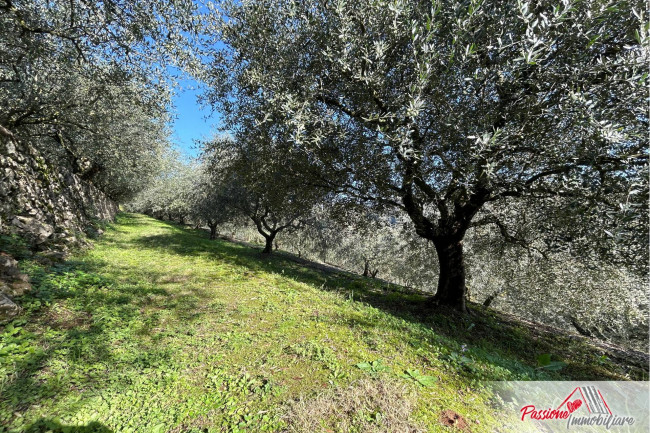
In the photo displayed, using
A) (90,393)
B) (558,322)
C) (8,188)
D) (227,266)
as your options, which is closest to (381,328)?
(90,393)

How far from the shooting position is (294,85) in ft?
22.7

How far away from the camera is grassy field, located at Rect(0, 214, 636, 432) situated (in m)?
2.83

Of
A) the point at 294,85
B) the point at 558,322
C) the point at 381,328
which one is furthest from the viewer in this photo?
the point at 558,322

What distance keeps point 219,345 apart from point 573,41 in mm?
8703

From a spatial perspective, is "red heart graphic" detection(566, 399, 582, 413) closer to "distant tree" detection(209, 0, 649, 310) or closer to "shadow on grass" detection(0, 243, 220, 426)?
"distant tree" detection(209, 0, 649, 310)

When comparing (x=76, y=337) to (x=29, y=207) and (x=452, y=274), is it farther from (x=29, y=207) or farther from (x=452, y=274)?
(x=452, y=274)

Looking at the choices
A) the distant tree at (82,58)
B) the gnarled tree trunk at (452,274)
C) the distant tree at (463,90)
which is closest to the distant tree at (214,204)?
the distant tree at (82,58)

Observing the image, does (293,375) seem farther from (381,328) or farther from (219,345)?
(381,328)

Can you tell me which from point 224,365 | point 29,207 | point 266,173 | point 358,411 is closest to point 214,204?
point 29,207

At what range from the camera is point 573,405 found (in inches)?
138

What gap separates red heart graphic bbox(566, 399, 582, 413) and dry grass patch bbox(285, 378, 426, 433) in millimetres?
2222

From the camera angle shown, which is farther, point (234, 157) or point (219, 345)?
point (234, 157)

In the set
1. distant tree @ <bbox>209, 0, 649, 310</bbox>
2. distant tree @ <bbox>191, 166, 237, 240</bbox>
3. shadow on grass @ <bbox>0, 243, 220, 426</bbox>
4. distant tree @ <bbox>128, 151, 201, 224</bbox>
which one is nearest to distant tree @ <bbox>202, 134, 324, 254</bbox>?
distant tree @ <bbox>209, 0, 649, 310</bbox>

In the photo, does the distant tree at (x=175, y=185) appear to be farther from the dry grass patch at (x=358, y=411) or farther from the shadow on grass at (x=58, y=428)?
the dry grass patch at (x=358, y=411)
